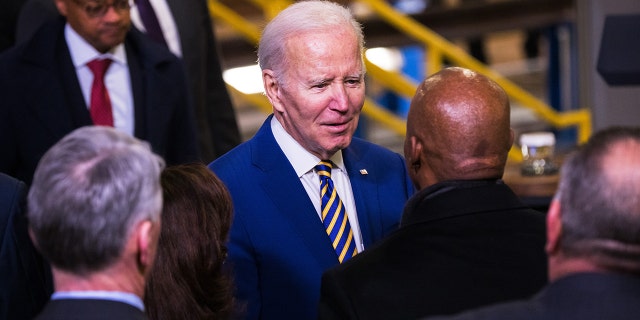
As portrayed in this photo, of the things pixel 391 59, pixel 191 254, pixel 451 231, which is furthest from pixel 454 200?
→ pixel 391 59

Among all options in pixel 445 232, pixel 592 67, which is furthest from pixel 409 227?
pixel 592 67

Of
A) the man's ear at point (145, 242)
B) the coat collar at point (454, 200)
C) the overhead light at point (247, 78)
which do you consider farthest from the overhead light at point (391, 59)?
the man's ear at point (145, 242)

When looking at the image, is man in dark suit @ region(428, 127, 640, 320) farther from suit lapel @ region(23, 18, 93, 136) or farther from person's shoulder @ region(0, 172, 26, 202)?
suit lapel @ region(23, 18, 93, 136)

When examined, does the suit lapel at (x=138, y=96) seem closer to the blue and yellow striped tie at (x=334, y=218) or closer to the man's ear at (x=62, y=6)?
the man's ear at (x=62, y=6)

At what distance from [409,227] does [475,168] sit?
0.17m

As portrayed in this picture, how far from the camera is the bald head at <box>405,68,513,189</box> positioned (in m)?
2.17

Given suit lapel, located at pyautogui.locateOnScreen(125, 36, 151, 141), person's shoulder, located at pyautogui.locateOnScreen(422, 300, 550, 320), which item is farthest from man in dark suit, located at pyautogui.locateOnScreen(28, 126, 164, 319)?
suit lapel, located at pyautogui.locateOnScreen(125, 36, 151, 141)

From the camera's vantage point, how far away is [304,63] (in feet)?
8.25

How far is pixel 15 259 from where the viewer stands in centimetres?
237

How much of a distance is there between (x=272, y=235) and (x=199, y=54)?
1.65m

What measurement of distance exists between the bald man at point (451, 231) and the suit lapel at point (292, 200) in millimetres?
339

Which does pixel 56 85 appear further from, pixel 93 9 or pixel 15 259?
pixel 15 259

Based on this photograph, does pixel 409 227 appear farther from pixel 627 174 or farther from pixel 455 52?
pixel 455 52

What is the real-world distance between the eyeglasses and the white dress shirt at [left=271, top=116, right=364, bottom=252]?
90cm
